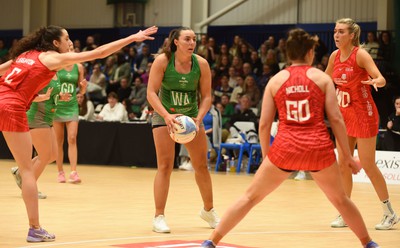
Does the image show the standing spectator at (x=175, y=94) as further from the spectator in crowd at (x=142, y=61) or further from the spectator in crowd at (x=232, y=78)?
the spectator in crowd at (x=142, y=61)

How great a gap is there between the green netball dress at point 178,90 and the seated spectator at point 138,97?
11.6 meters

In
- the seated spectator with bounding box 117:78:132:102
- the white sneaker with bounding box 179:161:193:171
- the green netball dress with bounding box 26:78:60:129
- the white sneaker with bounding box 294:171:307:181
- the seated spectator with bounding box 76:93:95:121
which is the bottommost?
the white sneaker with bounding box 179:161:193:171

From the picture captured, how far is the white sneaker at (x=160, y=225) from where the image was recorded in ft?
24.6

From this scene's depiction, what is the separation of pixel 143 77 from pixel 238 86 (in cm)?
286

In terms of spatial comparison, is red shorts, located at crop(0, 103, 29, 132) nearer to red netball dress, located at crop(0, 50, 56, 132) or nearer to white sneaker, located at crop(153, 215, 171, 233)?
red netball dress, located at crop(0, 50, 56, 132)

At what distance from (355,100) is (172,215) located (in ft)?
7.51

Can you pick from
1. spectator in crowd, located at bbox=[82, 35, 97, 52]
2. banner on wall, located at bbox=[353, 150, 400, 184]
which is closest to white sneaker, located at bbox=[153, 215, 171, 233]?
banner on wall, located at bbox=[353, 150, 400, 184]

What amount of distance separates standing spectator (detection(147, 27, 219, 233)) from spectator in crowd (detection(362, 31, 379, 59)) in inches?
424

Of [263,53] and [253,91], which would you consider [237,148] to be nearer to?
[253,91]

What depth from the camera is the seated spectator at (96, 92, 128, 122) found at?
17953 mm

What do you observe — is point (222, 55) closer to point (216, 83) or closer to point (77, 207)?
point (216, 83)

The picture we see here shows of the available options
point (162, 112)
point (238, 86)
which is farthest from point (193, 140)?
point (238, 86)

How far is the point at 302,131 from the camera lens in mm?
5723

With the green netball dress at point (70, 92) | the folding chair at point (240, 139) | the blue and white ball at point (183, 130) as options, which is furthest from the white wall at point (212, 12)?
the blue and white ball at point (183, 130)
